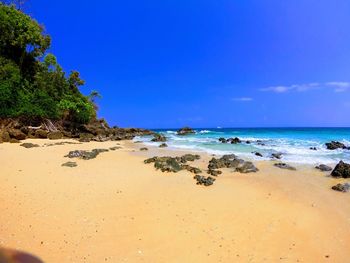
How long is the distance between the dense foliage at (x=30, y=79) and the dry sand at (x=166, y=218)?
1826 centimetres

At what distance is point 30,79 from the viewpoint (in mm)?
30453

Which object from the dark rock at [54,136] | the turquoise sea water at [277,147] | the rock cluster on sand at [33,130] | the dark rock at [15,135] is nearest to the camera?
the turquoise sea water at [277,147]

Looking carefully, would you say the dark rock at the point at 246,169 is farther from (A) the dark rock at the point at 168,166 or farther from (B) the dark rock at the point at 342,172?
(B) the dark rock at the point at 342,172

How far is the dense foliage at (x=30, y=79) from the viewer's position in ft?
84.2

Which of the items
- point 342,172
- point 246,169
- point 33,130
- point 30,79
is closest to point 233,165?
point 246,169

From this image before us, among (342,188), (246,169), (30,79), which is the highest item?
(30,79)

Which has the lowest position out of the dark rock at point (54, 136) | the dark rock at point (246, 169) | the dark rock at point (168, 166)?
the dark rock at point (246, 169)

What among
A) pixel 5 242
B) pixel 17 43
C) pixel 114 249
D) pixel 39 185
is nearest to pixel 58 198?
pixel 39 185

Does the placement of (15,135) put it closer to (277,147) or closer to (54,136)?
(54,136)

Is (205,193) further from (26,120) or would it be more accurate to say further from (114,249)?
(26,120)

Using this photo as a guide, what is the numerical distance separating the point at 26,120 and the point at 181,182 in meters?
22.6

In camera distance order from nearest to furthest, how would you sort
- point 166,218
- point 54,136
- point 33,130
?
point 166,218
point 54,136
point 33,130

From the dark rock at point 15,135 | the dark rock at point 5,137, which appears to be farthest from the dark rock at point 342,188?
the dark rock at point 15,135

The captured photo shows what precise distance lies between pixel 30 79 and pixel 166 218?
29.8 metres
